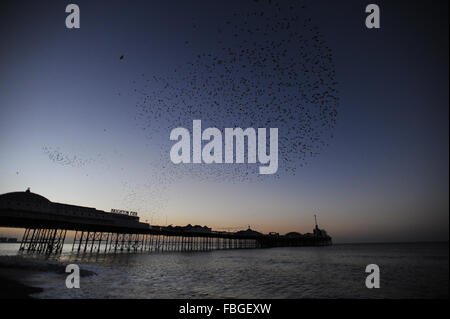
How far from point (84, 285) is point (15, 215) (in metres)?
23.4

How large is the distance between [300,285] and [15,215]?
36.7 meters

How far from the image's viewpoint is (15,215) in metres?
33.3

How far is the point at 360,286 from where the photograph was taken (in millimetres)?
22531

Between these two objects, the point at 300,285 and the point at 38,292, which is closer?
the point at 38,292
